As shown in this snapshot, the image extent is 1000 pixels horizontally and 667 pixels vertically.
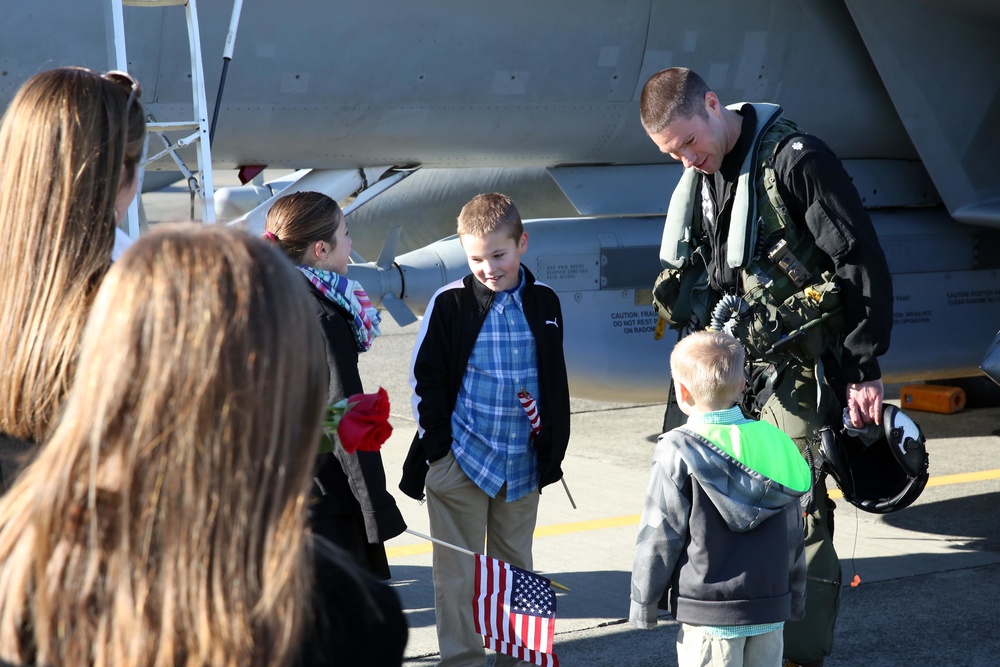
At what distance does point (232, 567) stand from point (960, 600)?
13.0 ft

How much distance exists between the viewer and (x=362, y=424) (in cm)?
217

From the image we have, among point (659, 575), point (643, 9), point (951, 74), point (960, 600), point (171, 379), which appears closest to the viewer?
point (171, 379)

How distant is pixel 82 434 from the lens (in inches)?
40.5

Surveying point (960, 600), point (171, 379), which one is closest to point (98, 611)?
point (171, 379)

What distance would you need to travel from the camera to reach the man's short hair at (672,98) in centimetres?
348

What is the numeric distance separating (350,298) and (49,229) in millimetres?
1574

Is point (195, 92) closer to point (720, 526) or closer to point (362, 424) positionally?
point (362, 424)

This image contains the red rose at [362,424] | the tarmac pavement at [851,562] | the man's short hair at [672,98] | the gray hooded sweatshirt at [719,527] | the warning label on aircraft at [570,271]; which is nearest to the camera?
the red rose at [362,424]

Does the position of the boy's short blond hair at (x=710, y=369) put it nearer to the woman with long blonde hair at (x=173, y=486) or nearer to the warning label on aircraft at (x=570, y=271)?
the woman with long blonde hair at (x=173, y=486)

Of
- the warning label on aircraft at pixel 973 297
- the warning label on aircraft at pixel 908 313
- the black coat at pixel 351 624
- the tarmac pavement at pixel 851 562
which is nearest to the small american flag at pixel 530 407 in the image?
the tarmac pavement at pixel 851 562

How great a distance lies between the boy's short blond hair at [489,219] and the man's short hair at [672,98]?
1.68ft

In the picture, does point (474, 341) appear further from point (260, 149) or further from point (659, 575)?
point (260, 149)

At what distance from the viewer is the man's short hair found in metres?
3.48

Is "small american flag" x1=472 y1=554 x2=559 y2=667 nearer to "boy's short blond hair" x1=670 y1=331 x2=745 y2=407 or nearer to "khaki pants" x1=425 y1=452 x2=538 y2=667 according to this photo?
"khaki pants" x1=425 y1=452 x2=538 y2=667
